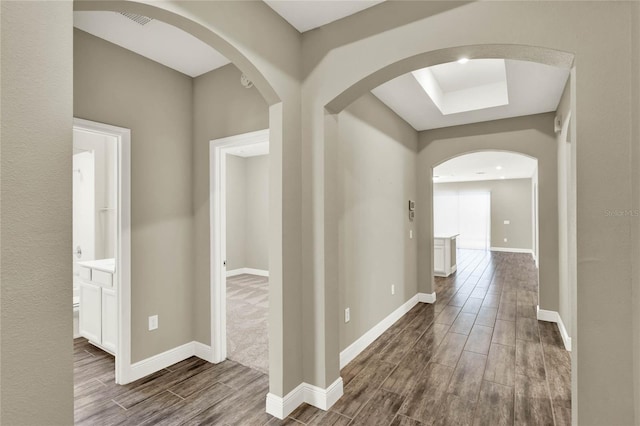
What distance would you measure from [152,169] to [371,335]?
2.76 metres

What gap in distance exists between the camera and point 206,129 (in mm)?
3082

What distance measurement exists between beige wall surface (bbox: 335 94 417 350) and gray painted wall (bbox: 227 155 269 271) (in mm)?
3514

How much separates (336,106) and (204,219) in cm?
166

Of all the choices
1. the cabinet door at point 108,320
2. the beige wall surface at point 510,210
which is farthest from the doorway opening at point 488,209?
the cabinet door at point 108,320

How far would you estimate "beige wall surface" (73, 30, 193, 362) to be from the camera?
247cm

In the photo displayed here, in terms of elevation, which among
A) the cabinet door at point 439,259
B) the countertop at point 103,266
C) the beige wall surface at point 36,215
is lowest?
the cabinet door at point 439,259

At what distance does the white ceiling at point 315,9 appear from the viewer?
82.3 inches

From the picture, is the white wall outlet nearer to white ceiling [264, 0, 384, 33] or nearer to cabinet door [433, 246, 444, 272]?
white ceiling [264, 0, 384, 33]

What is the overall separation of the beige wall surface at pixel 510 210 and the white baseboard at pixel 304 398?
1145 cm

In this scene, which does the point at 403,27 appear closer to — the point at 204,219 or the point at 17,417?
the point at 204,219

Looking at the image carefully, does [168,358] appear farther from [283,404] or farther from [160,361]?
[283,404]

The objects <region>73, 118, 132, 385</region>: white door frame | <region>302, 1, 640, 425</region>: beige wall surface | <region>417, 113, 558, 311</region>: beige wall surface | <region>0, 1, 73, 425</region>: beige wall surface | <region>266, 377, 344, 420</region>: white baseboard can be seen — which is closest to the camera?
<region>0, 1, 73, 425</region>: beige wall surface

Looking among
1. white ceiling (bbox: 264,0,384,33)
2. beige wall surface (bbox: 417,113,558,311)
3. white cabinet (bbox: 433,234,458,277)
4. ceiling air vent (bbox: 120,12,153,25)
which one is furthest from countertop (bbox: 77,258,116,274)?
white cabinet (bbox: 433,234,458,277)

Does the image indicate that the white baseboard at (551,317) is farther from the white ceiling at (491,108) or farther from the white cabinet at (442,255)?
the white cabinet at (442,255)
